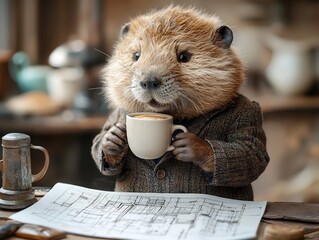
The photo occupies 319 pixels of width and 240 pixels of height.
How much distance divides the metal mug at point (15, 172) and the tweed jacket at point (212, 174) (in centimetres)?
14

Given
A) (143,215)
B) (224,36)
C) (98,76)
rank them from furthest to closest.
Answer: (98,76), (224,36), (143,215)

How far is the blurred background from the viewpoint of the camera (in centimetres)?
300

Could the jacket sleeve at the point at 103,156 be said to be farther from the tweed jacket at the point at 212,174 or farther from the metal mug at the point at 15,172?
the metal mug at the point at 15,172

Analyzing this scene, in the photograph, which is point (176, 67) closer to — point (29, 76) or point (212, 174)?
point (212, 174)

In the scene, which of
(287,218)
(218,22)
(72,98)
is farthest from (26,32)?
(287,218)

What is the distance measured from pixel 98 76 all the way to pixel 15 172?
6.62 ft

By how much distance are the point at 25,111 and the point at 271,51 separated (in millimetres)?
1225

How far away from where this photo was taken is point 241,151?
1.20m

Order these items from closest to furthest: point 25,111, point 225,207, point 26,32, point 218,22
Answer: point 225,207, point 218,22, point 25,111, point 26,32

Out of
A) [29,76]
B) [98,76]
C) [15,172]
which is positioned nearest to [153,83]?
[15,172]

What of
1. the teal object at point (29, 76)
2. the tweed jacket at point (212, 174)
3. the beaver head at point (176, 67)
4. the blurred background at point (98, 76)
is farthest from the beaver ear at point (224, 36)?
the teal object at point (29, 76)

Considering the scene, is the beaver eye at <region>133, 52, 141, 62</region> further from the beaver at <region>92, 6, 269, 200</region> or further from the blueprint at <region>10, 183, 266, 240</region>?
the blueprint at <region>10, 183, 266, 240</region>

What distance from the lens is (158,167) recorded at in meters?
1.24

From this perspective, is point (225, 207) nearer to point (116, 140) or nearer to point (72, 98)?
point (116, 140)
